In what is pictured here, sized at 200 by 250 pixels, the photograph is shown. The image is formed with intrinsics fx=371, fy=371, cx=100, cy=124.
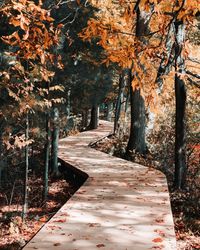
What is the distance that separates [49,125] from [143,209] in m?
5.72

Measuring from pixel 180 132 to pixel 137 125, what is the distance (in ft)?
15.9

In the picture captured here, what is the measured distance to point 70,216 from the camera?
649 centimetres

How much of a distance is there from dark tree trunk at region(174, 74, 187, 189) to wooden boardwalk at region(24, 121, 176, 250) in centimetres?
57

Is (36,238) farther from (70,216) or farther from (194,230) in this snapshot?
(194,230)

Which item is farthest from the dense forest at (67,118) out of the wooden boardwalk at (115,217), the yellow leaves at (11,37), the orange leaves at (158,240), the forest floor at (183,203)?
the orange leaves at (158,240)

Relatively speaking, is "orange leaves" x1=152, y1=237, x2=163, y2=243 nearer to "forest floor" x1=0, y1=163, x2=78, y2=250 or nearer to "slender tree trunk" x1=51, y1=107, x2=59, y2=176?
"forest floor" x1=0, y1=163, x2=78, y2=250

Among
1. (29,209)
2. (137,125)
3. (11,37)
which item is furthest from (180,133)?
(11,37)

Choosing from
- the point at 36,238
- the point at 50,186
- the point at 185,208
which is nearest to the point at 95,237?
the point at 36,238

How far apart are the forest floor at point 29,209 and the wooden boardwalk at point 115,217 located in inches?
66.9

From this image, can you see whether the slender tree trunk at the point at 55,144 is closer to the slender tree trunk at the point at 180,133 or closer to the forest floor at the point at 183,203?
the forest floor at the point at 183,203

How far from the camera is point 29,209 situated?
39.5 ft

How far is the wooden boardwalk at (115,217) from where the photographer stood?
521 centimetres

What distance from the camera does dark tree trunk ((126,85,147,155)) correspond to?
1487 cm

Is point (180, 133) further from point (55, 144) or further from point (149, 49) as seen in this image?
point (149, 49)
